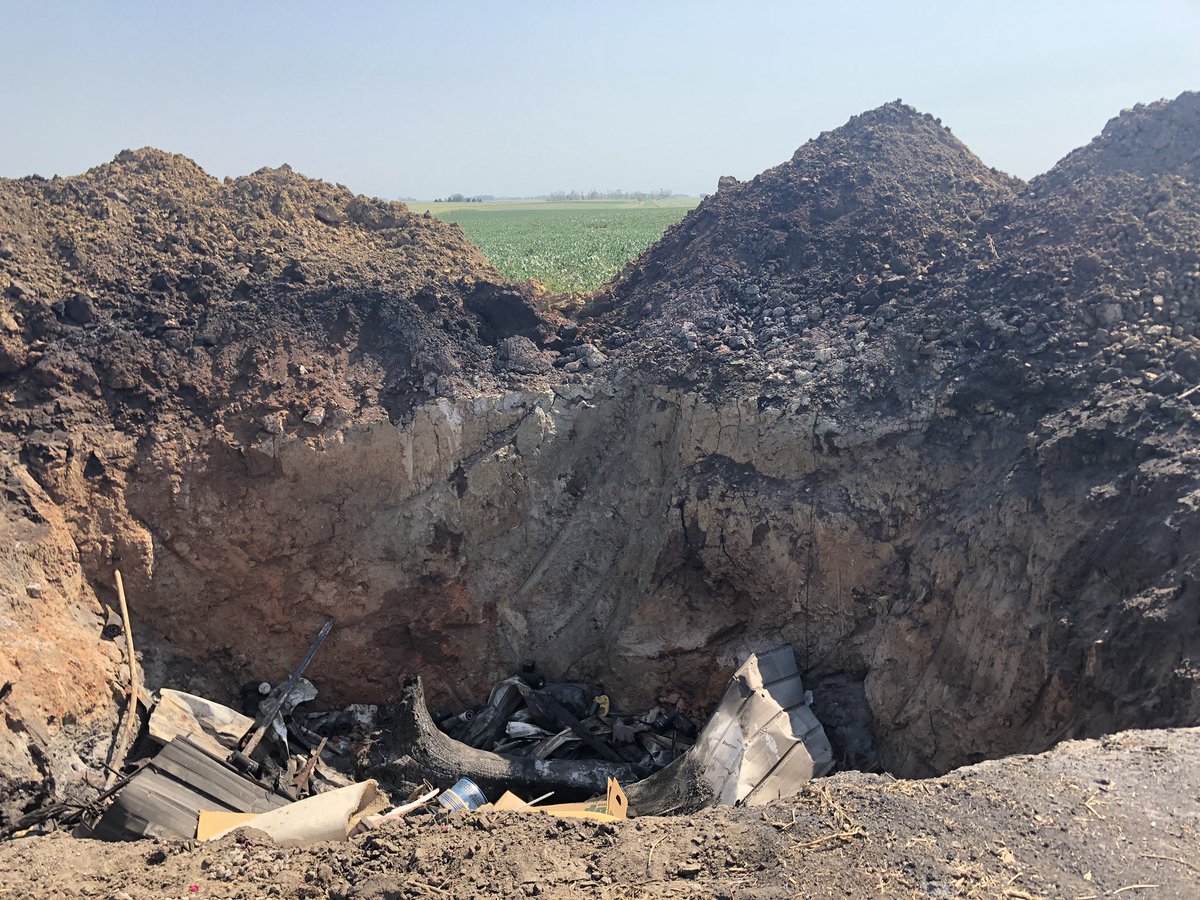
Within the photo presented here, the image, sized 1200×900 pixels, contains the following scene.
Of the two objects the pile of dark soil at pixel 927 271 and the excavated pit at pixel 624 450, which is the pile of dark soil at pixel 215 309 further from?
the pile of dark soil at pixel 927 271

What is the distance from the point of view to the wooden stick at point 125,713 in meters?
6.56

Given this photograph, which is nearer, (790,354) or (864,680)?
(864,680)

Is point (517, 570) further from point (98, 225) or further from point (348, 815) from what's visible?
point (98, 225)

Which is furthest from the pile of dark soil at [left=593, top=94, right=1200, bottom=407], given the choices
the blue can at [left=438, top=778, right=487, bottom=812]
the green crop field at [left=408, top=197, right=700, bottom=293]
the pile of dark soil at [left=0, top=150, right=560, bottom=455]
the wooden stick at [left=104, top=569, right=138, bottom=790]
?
the green crop field at [left=408, top=197, right=700, bottom=293]

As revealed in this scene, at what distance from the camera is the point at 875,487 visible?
742 cm

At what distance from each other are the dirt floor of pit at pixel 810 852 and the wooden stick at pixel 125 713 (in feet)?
7.09

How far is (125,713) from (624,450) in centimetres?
534

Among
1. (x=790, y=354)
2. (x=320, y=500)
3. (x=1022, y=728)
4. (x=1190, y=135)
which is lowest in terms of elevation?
(x=1022, y=728)

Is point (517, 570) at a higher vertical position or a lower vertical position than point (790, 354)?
lower

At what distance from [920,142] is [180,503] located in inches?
398

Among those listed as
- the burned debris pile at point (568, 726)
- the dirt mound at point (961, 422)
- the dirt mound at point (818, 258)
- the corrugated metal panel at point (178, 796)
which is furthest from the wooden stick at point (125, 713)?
the dirt mound at point (818, 258)

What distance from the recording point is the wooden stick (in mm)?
6555

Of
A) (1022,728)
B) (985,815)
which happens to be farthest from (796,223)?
(985,815)

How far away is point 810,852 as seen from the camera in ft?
12.6
